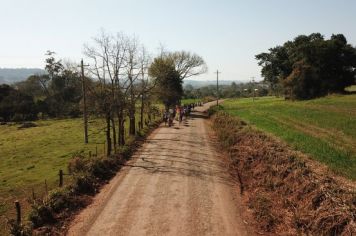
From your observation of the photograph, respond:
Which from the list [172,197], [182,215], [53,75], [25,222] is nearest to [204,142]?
[172,197]

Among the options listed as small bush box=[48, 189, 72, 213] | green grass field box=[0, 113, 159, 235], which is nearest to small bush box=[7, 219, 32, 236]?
green grass field box=[0, 113, 159, 235]

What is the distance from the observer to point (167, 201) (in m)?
17.7

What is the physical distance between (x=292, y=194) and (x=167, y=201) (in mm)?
5520

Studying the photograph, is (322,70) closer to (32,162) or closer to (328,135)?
(328,135)

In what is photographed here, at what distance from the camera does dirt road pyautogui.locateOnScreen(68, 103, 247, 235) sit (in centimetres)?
1470

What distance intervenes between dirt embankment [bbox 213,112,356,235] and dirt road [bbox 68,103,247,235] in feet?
3.42

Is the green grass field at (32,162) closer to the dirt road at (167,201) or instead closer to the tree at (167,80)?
the dirt road at (167,201)

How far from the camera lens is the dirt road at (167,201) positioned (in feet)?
48.2

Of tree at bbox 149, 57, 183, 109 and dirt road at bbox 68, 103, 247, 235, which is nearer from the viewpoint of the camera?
dirt road at bbox 68, 103, 247, 235

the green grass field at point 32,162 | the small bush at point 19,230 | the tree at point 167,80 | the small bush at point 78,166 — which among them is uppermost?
the tree at point 167,80

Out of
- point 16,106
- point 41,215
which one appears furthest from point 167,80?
point 41,215

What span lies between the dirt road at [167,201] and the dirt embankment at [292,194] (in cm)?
104

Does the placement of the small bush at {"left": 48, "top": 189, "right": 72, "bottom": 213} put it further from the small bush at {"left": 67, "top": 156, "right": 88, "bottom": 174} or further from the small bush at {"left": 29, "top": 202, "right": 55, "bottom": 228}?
the small bush at {"left": 67, "top": 156, "right": 88, "bottom": 174}

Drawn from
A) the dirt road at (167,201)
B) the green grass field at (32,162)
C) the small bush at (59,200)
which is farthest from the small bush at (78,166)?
the small bush at (59,200)
